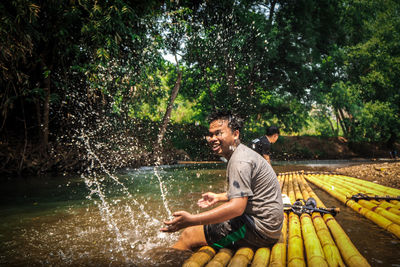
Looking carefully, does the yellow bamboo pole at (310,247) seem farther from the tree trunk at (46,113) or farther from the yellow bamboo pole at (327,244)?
the tree trunk at (46,113)

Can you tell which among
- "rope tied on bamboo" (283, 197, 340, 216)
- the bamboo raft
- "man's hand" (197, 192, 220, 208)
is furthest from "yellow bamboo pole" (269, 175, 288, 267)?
"rope tied on bamboo" (283, 197, 340, 216)

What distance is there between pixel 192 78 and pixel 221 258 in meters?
20.1

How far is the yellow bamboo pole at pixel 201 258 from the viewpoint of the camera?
1.96 m

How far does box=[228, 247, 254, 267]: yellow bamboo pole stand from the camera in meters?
1.96

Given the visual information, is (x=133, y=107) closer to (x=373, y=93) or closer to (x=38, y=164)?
(x=38, y=164)

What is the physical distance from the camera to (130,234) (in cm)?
354

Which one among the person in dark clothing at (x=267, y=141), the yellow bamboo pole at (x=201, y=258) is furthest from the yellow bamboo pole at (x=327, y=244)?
the person in dark clothing at (x=267, y=141)

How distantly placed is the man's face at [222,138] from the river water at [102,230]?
1.25 meters

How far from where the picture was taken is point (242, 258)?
2.04m

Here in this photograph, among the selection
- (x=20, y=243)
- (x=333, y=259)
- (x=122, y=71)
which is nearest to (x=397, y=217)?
(x=333, y=259)

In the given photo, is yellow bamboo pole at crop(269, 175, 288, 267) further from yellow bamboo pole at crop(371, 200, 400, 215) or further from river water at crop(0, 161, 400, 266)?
yellow bamboo pole at crop(371, 200, 400, 215)

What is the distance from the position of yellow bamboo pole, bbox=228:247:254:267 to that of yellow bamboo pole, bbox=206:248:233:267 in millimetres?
63

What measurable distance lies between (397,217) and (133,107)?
1246 cm

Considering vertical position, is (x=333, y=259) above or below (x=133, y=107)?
below
